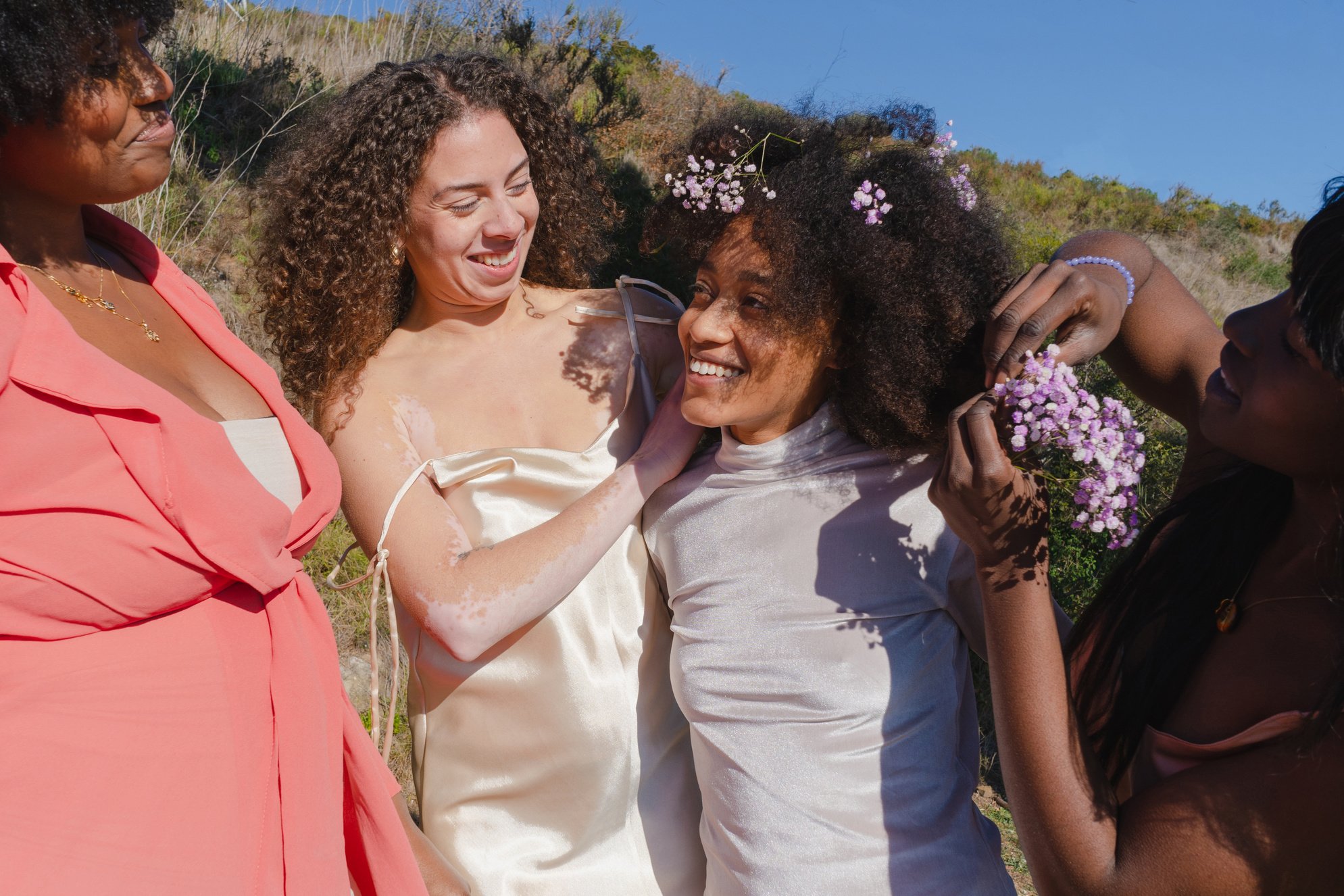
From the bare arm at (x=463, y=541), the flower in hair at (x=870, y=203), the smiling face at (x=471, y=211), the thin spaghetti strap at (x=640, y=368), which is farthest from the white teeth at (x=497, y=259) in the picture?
the flower in hair at (x=870, y=203)

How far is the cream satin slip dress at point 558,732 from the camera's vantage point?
7.87ft

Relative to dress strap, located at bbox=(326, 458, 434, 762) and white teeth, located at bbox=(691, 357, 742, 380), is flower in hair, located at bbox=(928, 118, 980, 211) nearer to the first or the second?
white teeth, located at bbox=(691, 357, 742, 380)

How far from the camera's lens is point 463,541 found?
230 centimetres

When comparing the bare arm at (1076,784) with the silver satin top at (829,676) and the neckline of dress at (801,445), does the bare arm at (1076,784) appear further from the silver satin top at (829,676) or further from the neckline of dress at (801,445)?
the neckline of dress at (801,445)

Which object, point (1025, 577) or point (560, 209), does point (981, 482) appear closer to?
point (1025, 577)

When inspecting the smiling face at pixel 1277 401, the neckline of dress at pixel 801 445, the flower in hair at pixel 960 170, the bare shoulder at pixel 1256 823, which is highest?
the flower in hair at pixel 960 170

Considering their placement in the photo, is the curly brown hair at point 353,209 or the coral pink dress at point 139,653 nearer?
the coral pink dress at point 139,653

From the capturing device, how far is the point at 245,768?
5.82 ft

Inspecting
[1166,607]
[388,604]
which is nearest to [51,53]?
[388,604]

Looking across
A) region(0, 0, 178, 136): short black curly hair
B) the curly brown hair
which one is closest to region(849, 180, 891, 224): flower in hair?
the curly brown hair

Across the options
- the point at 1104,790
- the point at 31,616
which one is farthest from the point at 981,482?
the point at 31,616

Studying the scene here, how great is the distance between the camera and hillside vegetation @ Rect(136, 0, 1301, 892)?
6086 mm

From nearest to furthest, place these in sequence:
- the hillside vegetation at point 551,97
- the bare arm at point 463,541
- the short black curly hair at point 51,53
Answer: the short black curly hair at point 51,53, the bare arm at point 463,541, the hillside vegetation at point 551,97

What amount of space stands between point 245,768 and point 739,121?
1.77 meters
